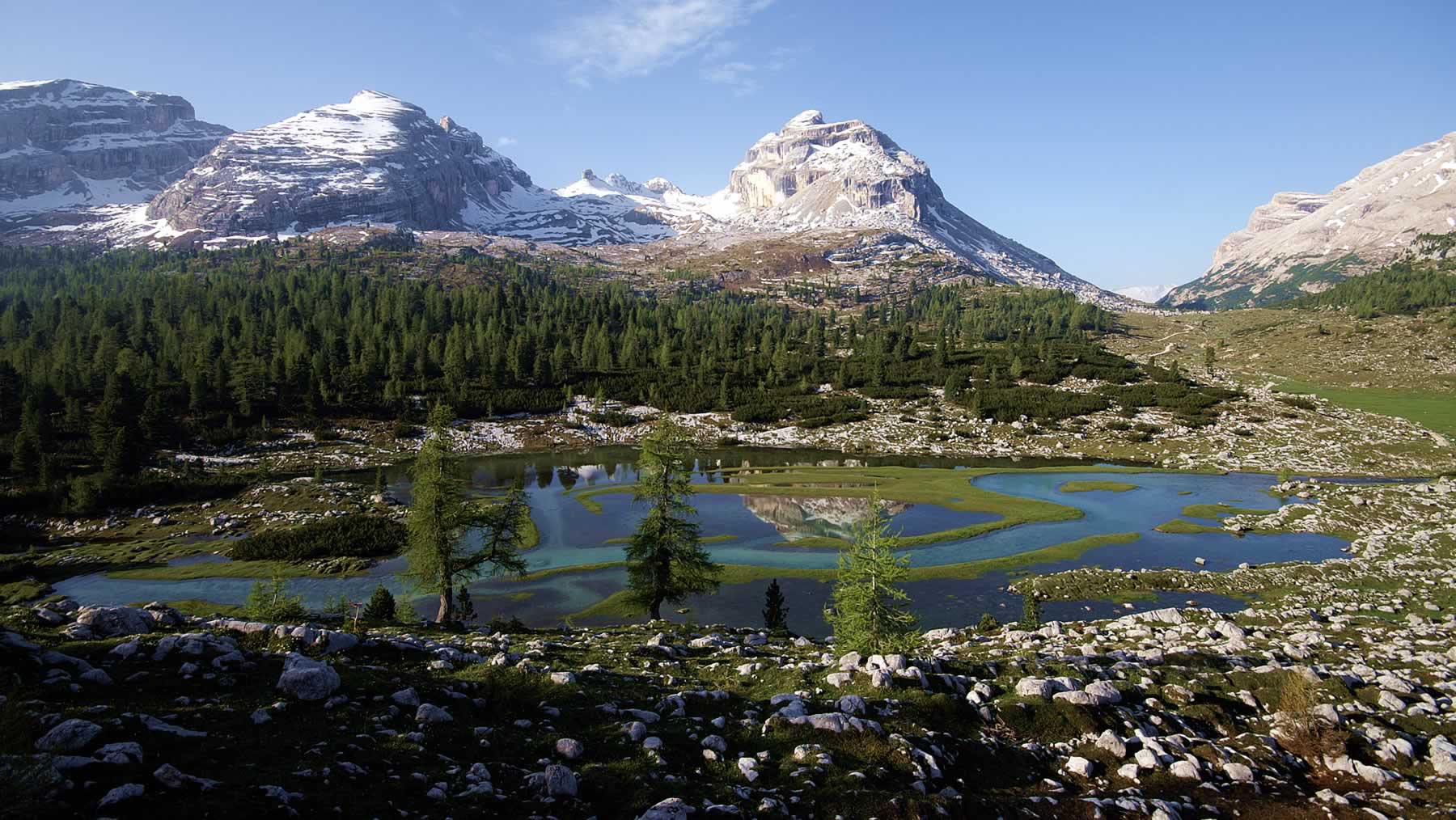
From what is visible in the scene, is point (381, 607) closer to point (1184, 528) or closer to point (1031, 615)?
point (1031, 615)

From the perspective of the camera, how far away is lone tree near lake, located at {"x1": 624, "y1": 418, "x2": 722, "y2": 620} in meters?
34.7

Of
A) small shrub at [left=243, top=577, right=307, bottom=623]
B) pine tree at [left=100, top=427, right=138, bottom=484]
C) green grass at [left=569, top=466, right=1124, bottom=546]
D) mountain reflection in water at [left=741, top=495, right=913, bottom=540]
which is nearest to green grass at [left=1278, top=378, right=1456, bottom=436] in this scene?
green grass at [left=569, top=466, right=1124, bottom=546]

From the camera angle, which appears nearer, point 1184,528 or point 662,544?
point 662,544

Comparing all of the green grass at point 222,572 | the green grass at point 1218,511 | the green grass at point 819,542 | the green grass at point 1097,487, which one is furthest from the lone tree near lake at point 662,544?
the green grass at point 1097,487

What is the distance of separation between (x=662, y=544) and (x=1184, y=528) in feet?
151

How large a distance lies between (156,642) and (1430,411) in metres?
141

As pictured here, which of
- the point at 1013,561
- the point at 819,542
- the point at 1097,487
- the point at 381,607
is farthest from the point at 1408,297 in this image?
the point at 381,607

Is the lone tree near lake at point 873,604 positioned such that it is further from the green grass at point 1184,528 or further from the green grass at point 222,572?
the green grass at point 1184,528

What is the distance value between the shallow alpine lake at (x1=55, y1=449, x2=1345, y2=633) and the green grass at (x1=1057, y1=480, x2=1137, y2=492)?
77cm

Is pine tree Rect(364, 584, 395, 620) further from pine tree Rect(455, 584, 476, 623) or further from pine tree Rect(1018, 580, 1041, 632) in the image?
pine tree Rect(1018, 580, 1041, 632)

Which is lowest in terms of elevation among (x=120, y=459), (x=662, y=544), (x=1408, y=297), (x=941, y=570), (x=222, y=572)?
(x=222, y=572)

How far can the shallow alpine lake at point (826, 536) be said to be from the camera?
39.8 metres

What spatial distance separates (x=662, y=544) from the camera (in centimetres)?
3481

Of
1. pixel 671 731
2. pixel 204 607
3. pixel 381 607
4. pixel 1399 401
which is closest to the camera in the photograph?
pixel 671 731
